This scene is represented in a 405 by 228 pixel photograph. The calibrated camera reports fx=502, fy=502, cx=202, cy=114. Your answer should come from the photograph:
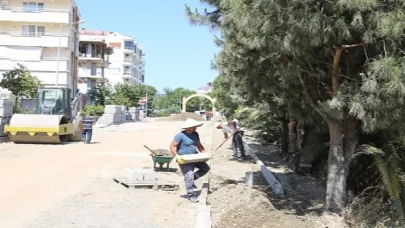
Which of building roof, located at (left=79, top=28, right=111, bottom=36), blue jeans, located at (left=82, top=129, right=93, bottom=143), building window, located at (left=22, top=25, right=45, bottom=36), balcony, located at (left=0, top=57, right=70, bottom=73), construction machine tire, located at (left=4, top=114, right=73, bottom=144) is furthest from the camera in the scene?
building roof, located at (left=79, top=28, right=111, bottom=36)

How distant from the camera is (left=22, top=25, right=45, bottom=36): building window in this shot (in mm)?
53312

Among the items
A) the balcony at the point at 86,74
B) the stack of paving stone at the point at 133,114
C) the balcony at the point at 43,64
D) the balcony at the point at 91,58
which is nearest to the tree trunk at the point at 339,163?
the balcony at the point at 43,64

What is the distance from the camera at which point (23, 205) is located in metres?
8.13

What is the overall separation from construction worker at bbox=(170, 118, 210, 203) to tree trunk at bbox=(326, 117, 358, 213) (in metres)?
2.36

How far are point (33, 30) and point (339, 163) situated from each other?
5048 centimetres

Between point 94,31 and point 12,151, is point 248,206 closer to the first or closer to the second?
point 12,151

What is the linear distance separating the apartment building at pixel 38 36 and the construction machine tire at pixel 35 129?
31.6m

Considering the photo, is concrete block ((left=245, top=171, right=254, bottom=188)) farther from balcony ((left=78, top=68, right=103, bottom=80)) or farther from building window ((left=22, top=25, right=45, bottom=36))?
balcony ((left=78, top=68, right=103, bottom=80))

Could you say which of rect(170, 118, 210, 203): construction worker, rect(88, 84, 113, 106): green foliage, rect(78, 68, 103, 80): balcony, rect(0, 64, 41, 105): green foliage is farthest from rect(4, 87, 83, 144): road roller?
rect(78, 68, 103, 80): balcony

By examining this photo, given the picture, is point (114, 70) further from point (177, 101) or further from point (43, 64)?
point (43, 64)

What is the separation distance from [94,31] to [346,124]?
107m

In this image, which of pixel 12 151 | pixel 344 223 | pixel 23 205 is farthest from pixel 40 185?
pixel 12 151

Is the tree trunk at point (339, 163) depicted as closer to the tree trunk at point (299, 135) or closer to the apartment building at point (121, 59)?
the tree trunk at point (299, 135)

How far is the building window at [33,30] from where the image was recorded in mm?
53312
